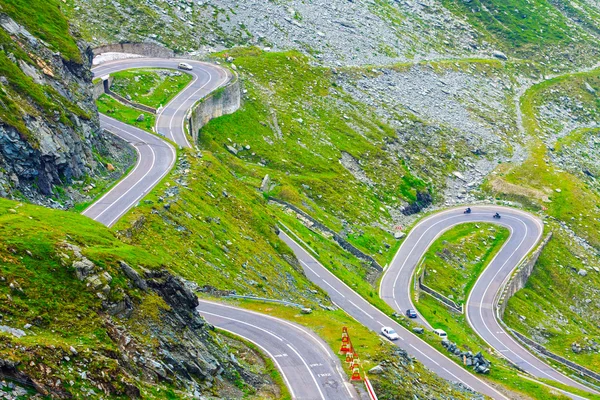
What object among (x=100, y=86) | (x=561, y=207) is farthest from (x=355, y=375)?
(x=561, y=207)

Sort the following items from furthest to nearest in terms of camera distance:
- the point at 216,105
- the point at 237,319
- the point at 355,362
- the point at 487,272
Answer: the point at 216,105 < the point at 487,272 < the point at 237,319 < the point at 355,362

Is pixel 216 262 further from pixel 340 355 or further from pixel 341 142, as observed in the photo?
pixel 341 142

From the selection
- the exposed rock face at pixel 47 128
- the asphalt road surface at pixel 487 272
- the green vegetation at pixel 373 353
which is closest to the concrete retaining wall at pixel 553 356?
the asphalt road surface at pixel 487 272

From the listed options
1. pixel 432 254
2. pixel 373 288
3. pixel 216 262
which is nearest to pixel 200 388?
pixel 216 262

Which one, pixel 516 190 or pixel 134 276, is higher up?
pixel 134 276

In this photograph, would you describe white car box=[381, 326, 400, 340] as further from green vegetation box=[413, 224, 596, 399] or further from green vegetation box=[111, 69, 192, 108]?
green vegetation box=[111, 69, 192, 108]

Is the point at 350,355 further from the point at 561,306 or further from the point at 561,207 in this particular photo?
the point at 561,207

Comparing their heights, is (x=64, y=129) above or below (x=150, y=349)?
below
